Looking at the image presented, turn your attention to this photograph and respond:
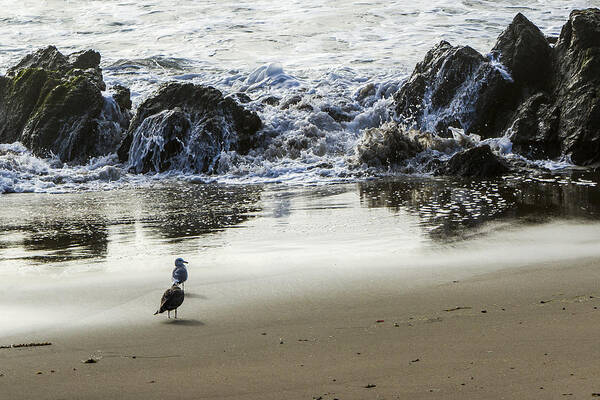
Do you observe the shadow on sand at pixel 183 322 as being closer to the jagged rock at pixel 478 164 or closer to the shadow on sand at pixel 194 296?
the shadow on sand at pixel 194 296

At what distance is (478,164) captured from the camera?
12.8m

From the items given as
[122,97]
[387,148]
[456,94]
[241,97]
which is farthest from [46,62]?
[456,94]

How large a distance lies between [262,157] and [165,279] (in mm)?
9431

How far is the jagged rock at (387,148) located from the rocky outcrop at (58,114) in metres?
6.04

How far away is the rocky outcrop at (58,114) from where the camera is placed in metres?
16.7

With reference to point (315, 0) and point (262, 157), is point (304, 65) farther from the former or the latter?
point (315, 0)

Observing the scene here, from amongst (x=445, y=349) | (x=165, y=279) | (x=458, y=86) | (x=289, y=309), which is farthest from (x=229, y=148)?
(x=445, y=349)

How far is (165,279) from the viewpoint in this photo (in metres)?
6.40

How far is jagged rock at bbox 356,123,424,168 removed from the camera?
567 inches

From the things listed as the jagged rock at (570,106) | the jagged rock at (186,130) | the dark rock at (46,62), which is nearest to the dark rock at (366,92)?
the jagged rock at (186,130)

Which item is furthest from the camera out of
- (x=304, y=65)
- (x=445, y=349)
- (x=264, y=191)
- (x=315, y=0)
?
(x=315, y=0)

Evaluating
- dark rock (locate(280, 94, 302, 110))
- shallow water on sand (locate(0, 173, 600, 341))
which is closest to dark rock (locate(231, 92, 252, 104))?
dark rock (locate(280, 94, 302, 110))

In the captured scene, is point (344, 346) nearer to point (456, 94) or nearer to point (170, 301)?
point (170, 301)

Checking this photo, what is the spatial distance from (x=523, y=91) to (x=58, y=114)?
10.6 m
